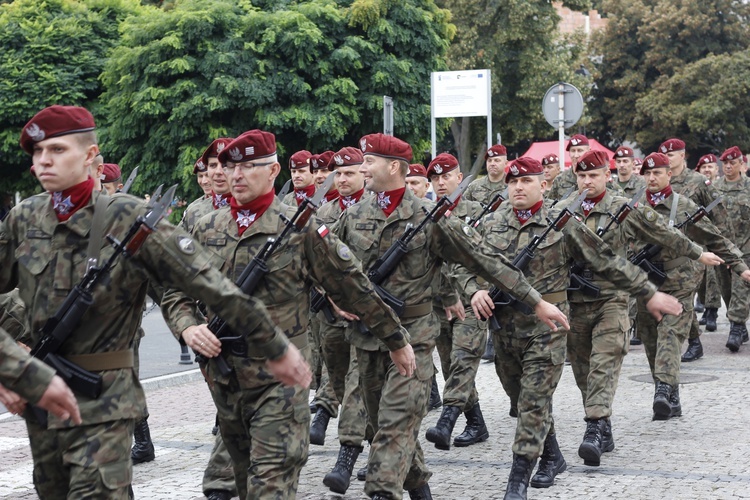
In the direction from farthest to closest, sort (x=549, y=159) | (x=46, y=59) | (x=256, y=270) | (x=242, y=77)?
1. (x=46, y=59)
2. (x=242, y=77)
3. (x=549, y=159)
4. (x=256, y=270)

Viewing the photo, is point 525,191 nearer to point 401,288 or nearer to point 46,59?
point 401,288

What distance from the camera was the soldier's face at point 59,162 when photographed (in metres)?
4.41

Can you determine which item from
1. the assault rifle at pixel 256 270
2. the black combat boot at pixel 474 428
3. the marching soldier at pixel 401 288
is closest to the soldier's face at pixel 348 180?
the black combat boot at pixel 474 428

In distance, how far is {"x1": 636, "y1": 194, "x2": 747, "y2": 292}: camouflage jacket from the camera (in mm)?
10289

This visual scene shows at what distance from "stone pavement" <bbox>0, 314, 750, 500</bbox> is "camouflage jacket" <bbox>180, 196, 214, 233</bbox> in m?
1.71

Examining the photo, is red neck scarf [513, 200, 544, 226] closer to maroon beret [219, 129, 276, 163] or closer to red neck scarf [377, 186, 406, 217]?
red neck scarf [377, 186, 406, 217]

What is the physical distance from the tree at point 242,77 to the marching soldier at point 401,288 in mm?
13000

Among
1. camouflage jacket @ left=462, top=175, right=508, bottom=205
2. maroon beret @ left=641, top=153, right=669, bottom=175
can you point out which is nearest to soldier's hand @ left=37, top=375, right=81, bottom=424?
maroon beret @ left=641, top=153, right=669, bottom=175

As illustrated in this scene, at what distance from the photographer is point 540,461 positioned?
768 cm

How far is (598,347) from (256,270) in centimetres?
378

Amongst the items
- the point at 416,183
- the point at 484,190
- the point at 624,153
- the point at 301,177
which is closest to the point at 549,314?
the point at 301,177

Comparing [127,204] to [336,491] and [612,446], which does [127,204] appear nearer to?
[336,491]

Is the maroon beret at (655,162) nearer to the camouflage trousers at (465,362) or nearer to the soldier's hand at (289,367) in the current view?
the camouflage trousers at (465,362)

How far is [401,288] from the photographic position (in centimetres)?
661
